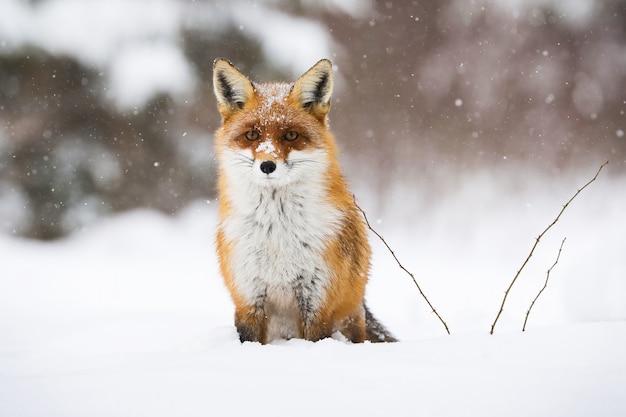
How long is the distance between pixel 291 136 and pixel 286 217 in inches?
16.6

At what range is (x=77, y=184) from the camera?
7.32 meters

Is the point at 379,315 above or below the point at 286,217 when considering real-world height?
above

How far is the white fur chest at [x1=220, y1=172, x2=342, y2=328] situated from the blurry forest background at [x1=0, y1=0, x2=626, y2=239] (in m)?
4.69

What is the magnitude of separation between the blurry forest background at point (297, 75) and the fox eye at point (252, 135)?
4.64m

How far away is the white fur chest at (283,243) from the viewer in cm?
273

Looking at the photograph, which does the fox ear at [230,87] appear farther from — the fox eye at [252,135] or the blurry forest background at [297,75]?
the blurry forest background at [297,75]

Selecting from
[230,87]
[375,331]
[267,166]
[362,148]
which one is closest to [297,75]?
[362,148]

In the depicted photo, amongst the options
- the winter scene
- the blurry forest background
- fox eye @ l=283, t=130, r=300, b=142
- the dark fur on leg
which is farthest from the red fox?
the blurry forest background

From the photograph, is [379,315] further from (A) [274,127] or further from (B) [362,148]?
(A) [274,127]

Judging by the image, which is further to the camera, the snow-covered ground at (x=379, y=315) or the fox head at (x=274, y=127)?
the fox head at (x=274, y=127)

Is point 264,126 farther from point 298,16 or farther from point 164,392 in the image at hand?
point 298,16

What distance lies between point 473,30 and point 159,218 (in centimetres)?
553

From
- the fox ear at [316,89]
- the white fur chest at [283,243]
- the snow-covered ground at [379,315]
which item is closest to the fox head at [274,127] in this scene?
the fox ear at [316,89]

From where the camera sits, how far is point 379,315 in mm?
5922
